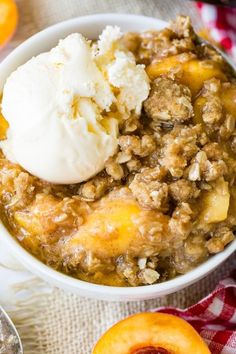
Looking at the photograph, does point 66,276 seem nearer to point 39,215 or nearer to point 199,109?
point 39,215

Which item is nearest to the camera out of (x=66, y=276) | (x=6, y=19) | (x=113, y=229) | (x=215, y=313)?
(x=113, y=229)

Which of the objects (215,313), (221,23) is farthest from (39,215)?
(221,23)

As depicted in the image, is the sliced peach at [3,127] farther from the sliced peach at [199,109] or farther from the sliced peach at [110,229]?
the sliced peach at [199,109]

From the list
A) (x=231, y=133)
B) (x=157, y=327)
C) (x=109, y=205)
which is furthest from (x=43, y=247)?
Answer: (x=231, y=133)

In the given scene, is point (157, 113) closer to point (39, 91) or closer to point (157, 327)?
point (39, 91)

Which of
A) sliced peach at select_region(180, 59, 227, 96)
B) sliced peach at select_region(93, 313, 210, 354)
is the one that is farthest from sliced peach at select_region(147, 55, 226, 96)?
sliced peach at select_region(93, 313, 210, 354)

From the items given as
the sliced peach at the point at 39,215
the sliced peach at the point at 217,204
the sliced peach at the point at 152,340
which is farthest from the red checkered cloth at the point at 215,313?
the sliced peach at the point at 39,215

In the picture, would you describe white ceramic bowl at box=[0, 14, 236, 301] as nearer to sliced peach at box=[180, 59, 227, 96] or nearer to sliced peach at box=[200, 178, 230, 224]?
sliced peach at box=[200, 178, 230, 224]
